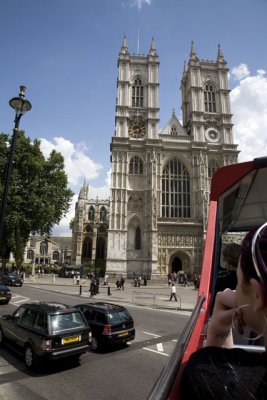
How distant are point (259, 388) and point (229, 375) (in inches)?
3.4

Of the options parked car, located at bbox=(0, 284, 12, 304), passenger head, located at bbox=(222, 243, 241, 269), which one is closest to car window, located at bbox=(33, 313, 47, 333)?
passenger head, located at bbox=(222, 243, 241, 269)

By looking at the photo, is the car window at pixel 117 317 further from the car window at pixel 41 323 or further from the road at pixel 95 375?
the car window at pixel 41 323

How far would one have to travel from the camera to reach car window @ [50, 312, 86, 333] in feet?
22.4

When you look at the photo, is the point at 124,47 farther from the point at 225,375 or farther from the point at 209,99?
the point at 225,375

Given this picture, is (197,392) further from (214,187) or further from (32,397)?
(32,397)

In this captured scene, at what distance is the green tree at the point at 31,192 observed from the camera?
26.4 metres

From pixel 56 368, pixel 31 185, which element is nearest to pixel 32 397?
pixel 56 368

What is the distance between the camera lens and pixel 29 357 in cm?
668

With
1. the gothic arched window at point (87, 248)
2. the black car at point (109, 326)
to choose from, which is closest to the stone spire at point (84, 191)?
the gothic arched window at point (87, 248)

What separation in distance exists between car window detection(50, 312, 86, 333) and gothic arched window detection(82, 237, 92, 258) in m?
52.5

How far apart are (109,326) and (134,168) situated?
109ft

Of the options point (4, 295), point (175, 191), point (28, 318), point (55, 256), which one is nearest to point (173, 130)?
point (175, 191)

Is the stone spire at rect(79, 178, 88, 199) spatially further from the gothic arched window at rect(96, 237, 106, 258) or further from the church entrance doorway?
the church entrance doorway

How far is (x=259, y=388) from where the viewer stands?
831 mm
